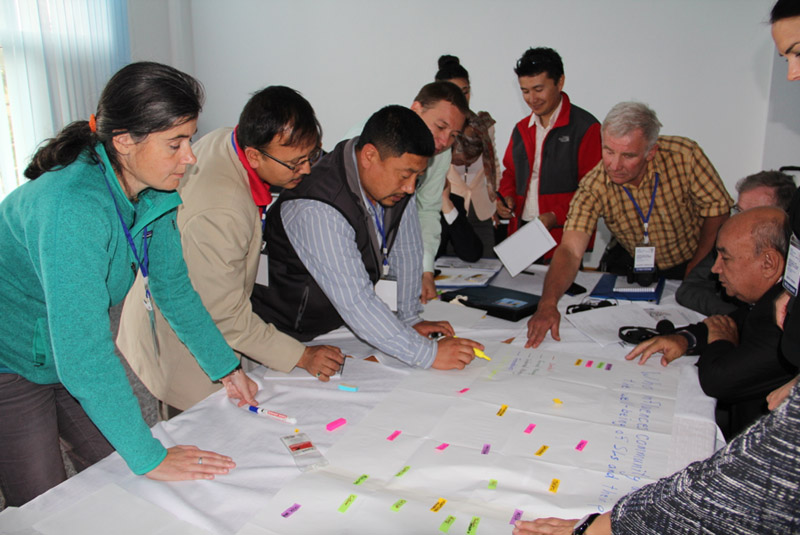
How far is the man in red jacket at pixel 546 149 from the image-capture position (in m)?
3.31

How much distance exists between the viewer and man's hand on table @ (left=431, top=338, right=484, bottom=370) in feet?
5.33

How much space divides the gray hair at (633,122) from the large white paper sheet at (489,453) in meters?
1.22

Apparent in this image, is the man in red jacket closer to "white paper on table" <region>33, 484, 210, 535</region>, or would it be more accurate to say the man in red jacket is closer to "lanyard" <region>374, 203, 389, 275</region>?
"lanyard" <region>374, 203, 389, 275</region>

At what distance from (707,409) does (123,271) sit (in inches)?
56.6

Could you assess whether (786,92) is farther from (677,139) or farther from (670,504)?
(670,504)

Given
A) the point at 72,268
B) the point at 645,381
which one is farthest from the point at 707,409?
the point at 72,268

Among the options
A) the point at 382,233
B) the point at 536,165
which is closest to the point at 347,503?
the point at 382,233

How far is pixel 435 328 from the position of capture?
1898 millimetres

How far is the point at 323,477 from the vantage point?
111cm

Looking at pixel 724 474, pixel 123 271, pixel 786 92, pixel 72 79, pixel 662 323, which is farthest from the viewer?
pixel 72 79

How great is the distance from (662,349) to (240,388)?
1.25 m

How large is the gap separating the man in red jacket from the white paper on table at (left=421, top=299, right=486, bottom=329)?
1.19m

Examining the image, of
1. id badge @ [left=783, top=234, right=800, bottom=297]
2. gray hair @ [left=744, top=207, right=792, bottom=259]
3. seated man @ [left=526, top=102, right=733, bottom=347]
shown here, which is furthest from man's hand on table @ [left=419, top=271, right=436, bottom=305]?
id badge @ [left=783, top=234, right=800, bottom=297]

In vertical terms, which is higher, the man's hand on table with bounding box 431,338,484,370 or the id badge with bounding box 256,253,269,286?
the id badge with bounding box 256,253,269,286
